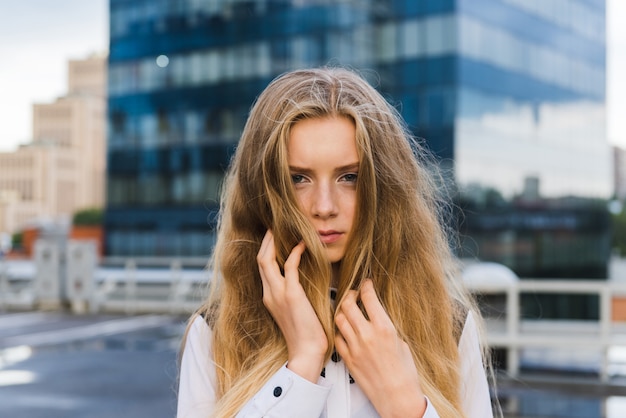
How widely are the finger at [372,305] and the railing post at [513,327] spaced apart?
6925 mm

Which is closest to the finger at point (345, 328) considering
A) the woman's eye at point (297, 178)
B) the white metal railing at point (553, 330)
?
the woman's eye at point (297, 178)

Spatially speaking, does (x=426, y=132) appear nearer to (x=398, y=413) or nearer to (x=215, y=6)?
(x=215, y=6)

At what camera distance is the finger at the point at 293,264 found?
157 centimetres

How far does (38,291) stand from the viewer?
15.4 metres

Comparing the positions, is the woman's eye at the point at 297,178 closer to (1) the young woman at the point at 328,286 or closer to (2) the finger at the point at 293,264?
(1) the young woman at the point at 328,286

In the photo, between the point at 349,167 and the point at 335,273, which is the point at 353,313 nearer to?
the point at 335,273

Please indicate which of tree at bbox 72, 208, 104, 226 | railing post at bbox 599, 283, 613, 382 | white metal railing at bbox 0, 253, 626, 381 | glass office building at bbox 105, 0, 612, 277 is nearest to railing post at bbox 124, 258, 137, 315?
white metal railing at bbox 0, 253, 626, 381

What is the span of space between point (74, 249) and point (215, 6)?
31.7m

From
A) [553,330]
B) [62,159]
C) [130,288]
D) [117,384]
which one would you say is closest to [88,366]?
[117,384]

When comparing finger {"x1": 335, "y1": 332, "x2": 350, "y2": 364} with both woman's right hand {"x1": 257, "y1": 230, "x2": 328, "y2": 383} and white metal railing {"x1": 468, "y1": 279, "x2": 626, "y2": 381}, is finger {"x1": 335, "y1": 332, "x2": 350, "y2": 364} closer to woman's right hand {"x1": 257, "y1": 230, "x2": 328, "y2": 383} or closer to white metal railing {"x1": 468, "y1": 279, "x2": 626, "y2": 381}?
woman's right hand {"x1": 257, "y1": 230, "x2": 328, "y2": 383}

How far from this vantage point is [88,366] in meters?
8.91

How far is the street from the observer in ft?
22.5

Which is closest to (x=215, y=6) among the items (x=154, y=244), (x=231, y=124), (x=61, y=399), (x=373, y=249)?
(x=231, y=124)

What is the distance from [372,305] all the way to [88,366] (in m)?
8.13
